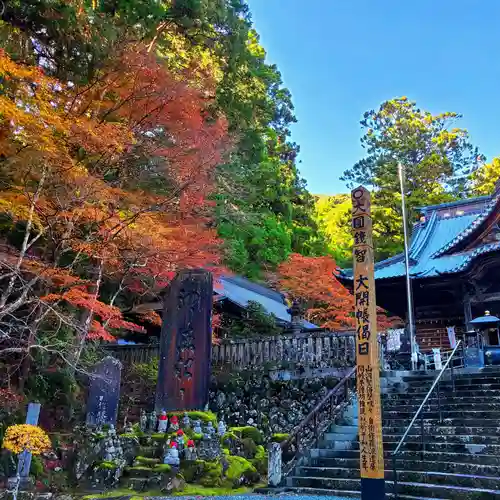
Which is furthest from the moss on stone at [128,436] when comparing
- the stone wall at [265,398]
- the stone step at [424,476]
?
the stone wall at [265,398]

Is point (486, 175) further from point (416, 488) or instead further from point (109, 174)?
point (416, 488)

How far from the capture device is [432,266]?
20.0m

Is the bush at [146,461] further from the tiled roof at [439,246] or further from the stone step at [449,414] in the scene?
the tiled roof at [439,246]

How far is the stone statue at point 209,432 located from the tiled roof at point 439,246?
1078 centimetres

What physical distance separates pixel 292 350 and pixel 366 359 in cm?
960

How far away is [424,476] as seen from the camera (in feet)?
25.8

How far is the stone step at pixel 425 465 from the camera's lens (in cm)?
774

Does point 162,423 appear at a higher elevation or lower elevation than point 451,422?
lower

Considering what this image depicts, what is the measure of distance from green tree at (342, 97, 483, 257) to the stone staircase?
28.3 m

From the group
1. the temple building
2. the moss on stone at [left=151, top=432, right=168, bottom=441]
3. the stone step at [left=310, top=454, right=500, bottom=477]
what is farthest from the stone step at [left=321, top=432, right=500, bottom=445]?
the temple building

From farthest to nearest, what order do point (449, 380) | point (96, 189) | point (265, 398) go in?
point (265, 398) → point (449, 380) → point (96, 189)

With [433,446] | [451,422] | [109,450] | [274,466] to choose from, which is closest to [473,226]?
[451,422]

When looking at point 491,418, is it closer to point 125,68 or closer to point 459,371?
point 459,371

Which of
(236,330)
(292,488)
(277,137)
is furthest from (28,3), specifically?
(277,137)
